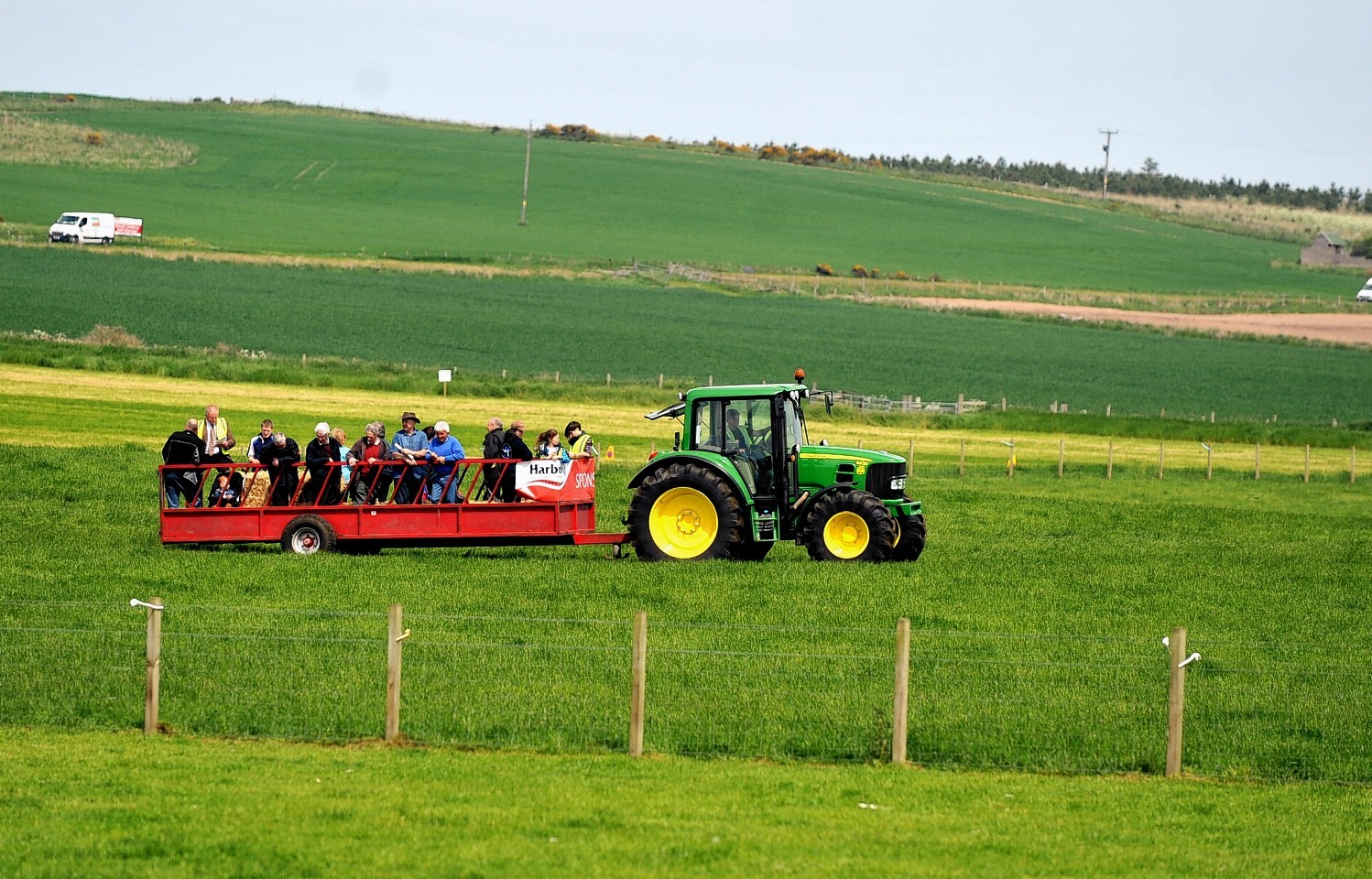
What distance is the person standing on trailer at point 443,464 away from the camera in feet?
71.2

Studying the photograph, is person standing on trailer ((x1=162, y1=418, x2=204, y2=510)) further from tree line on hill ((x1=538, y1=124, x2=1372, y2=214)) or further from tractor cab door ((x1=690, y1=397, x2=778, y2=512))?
tree line on hill ((x1=538, y1=124, x2=1372, y2=214))

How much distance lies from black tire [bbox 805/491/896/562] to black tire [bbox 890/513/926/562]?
0.79 meters

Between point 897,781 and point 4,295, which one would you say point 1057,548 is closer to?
point 897,781

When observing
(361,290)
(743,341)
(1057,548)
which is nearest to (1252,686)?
(1057,548)

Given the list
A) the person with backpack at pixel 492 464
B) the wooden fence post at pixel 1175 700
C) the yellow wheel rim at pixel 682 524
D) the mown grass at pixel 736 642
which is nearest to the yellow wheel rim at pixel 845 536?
the mown grass at pixel 736 642

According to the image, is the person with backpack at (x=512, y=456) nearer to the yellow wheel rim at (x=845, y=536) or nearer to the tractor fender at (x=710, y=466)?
the tractor fender at (x=710, y=466)

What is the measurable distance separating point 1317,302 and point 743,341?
155 ft

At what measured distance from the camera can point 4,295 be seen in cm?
6088

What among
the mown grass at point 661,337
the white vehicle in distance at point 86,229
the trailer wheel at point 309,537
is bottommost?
the trailer wheel at point 309,537

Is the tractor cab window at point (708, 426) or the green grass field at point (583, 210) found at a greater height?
the green grass field at point (583, 210)

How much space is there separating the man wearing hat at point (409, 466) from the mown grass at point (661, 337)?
28.9 metres

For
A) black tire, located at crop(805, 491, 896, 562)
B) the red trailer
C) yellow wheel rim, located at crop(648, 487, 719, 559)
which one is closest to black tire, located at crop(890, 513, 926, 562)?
black tire, located at crop(805, 491, 896, 562)

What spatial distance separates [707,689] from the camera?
1445 centimetres

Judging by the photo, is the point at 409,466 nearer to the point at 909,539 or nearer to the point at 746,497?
the point at 746,497
